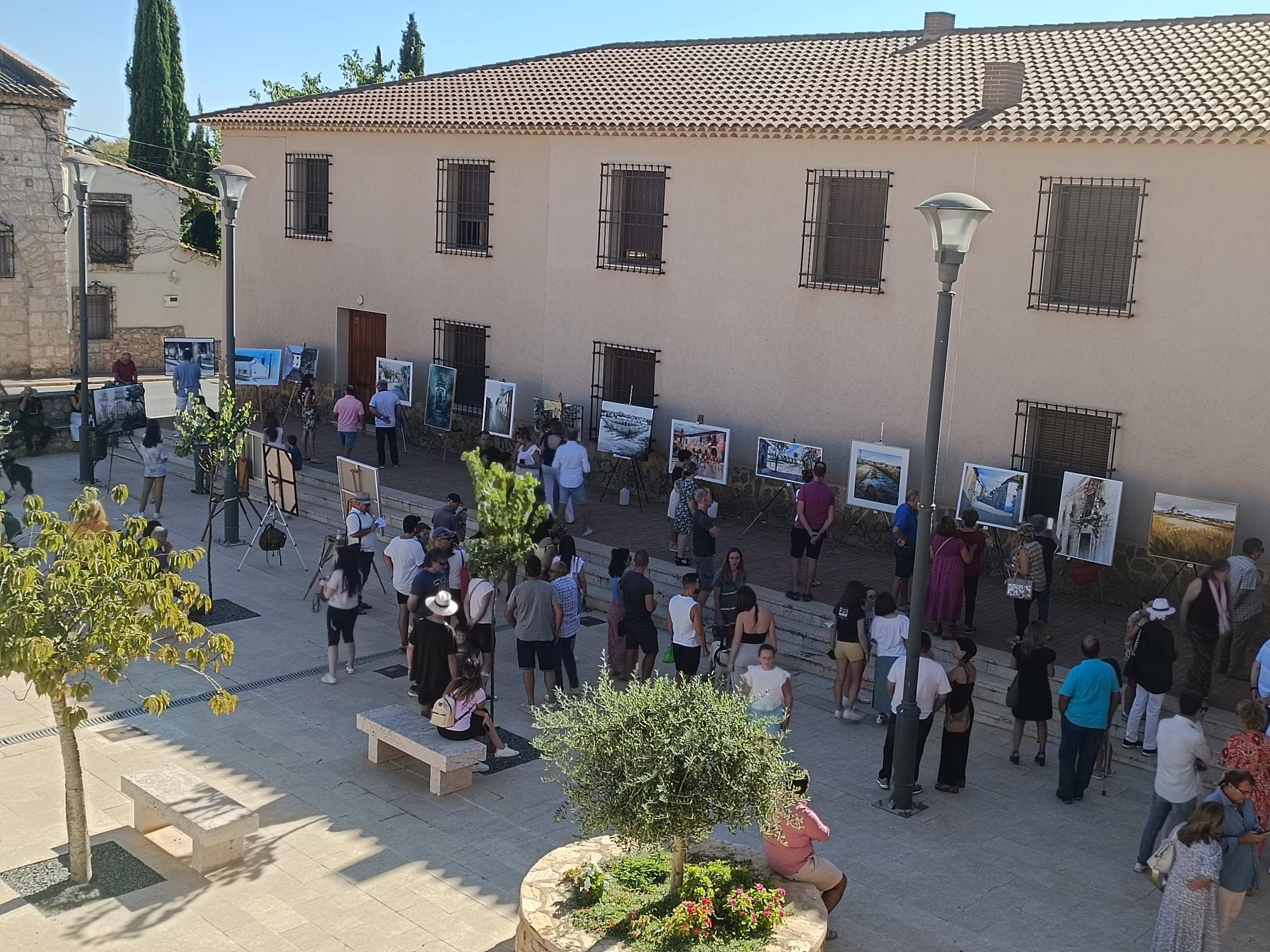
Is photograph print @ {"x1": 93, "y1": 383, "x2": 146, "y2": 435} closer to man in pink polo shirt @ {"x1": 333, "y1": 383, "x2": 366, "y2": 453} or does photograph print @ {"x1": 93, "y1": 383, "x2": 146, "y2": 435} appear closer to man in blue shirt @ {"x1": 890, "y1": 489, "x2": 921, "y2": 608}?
man in pink polo shirt @ {"x1": 333, "y1": 383, "x2": 366, "y2": 453}

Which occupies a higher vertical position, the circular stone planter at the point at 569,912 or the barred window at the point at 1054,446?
the barred window at the point at 1054,446

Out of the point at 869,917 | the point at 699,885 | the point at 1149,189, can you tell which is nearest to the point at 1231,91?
the point at 1149,189

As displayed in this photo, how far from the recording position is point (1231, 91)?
1605 centimetres

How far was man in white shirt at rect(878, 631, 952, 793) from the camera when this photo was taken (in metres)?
11.5

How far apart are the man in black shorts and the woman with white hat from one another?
15.4 ft

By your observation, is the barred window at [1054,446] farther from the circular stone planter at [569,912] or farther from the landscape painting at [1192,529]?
the circular stone planter at [569,912]

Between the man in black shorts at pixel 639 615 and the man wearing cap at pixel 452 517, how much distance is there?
278cm

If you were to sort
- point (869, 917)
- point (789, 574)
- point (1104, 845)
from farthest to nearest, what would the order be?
point (789, 574)
point (1104, 845)
point (869, 917)

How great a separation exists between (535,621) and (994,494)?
6.90 m

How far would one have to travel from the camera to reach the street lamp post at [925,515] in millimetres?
11000

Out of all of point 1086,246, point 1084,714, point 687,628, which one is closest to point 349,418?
point 687,628

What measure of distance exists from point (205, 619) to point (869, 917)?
9.58 metres

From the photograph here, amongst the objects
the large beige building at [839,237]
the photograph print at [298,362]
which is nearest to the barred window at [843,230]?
the large beige building at [839,237]

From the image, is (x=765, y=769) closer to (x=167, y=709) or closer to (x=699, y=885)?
(x=699, y=885)
